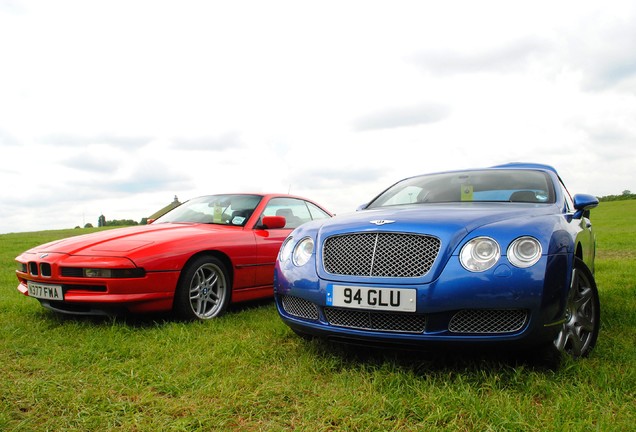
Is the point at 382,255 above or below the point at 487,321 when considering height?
above

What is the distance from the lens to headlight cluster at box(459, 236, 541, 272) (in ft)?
9.09

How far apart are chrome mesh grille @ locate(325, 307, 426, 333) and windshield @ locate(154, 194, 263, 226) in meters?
2.52

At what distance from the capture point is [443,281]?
9.16 ft

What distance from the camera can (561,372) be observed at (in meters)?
2.96

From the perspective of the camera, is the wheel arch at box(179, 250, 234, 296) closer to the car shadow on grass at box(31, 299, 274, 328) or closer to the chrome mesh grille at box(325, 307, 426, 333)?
the car shadow on grass at box(31, 299, 274, 328)

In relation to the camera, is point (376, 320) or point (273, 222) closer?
point (376, 320)

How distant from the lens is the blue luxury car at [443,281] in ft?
9.04

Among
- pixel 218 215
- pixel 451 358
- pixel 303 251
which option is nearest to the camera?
pixel 451 358

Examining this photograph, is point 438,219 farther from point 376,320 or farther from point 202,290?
point 202,290

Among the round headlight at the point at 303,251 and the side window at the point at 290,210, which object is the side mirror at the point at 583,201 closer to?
the round headlight at the point at 303,251

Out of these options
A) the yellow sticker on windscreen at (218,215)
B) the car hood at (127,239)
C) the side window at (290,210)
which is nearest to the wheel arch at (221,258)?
the car hood at (127,239)

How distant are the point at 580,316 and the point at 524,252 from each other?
3.04 ft

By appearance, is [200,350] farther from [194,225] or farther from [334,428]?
[194,225]

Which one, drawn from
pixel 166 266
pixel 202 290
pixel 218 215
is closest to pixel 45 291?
pixel 166 266
